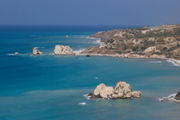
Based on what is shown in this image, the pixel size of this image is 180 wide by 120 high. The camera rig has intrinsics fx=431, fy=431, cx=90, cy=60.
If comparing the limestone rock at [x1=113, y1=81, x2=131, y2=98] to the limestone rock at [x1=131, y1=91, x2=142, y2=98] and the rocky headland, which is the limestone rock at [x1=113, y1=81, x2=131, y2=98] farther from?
the rocky headland

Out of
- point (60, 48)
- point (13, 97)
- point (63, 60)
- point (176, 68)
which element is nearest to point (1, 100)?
point (13, 97)

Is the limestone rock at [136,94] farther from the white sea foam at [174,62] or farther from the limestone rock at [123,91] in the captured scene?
the white sea foam at [174,62]

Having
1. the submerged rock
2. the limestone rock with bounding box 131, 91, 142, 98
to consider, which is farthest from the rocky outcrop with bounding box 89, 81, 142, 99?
the submerged rock

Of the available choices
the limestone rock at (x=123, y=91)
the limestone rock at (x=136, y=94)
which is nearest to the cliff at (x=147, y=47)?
the limestone rock at (x=136, y=94)

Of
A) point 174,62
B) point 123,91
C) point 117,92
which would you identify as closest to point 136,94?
point 123,91

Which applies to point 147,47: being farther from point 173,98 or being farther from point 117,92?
point 173,98

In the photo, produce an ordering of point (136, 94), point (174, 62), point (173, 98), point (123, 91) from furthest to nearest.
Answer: point (174, 62) → point (136, 94) → point (123, 91) → point (173, 98)
